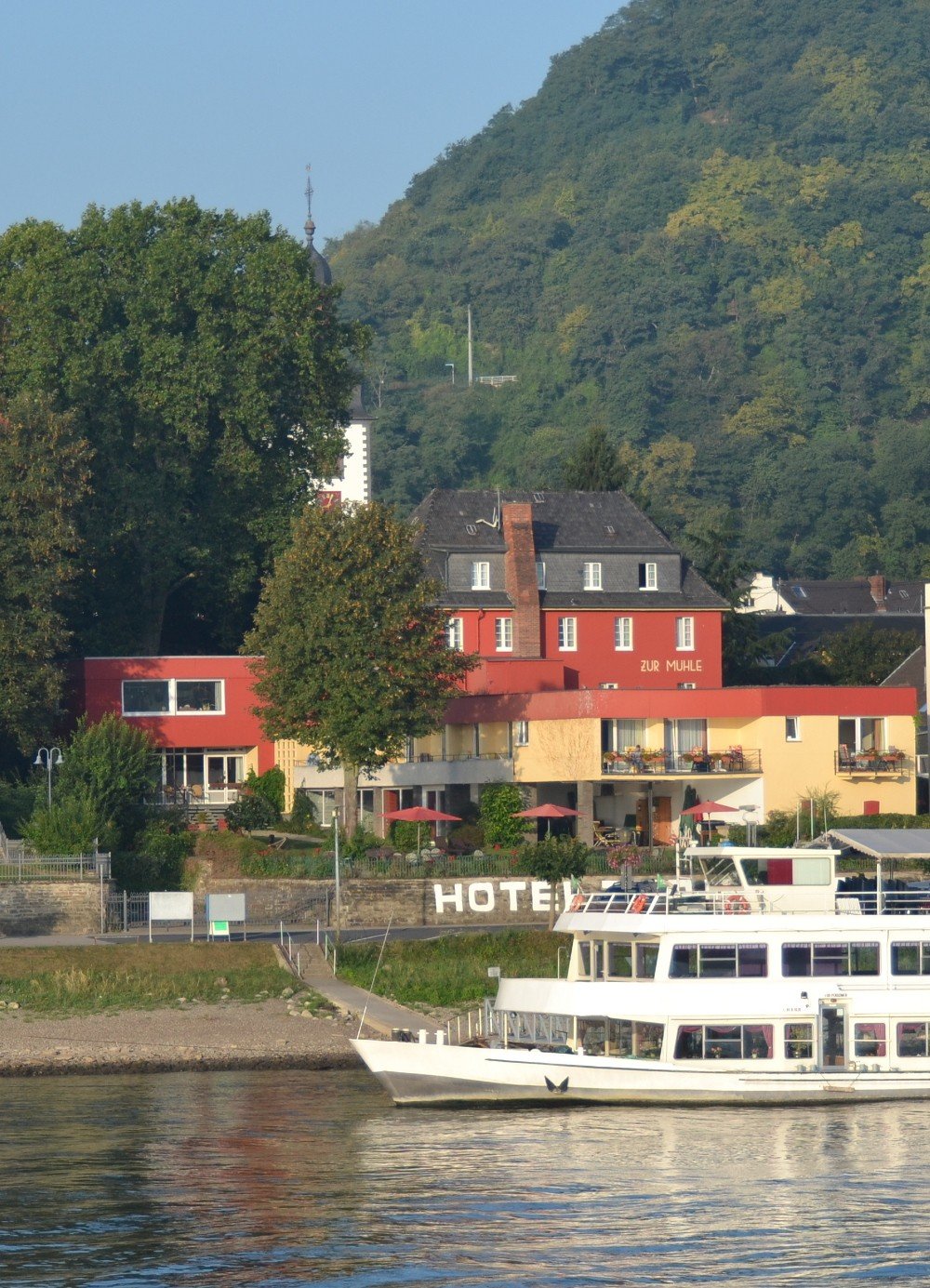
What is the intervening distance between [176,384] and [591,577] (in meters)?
17.1

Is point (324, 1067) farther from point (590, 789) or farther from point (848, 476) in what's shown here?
point (848, 476)

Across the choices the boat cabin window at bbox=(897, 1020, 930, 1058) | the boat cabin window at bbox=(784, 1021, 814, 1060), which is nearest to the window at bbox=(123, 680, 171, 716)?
the boat cabin window at bbox=(784, 1021, 814, 1060)

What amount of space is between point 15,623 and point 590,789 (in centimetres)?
1891

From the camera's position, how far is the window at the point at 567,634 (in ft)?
278

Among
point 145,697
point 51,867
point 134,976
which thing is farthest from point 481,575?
point 134,976

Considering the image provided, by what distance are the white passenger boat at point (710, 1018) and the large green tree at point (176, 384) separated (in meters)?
40.7

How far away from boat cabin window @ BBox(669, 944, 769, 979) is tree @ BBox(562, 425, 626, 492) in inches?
2308

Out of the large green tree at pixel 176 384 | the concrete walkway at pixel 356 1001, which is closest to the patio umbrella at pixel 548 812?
the concrete walkway at pixel 356 1001

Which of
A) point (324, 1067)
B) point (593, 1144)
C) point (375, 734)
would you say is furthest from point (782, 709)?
point (593, 1144)

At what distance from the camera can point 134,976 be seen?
5375cm

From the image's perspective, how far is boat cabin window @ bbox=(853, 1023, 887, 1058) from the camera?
43031mm

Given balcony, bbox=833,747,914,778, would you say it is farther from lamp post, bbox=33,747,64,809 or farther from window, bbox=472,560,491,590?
lamp post, bbox=33,747,64,809

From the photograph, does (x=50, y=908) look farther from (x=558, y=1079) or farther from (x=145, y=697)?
(x=558, y=1079)

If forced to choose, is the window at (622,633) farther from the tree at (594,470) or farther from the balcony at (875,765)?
the tree at (594,470)
